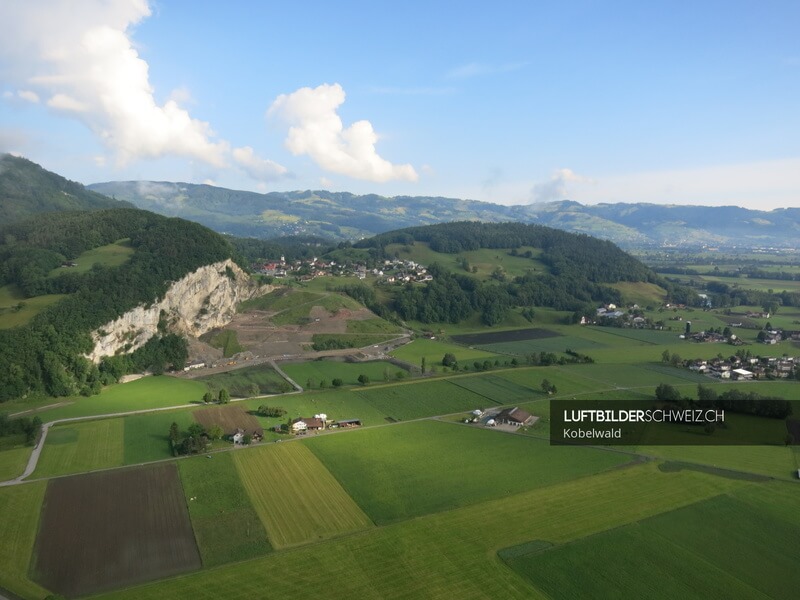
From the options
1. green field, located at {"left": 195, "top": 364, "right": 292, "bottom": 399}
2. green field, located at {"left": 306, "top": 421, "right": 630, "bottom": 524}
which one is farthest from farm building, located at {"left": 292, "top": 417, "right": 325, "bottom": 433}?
green field, located at {"left": 195, "top": 364, "right": 292, "bottom": 399}

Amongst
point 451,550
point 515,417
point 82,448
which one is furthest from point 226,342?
point 451,550

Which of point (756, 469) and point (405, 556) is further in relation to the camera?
point (756, 469)

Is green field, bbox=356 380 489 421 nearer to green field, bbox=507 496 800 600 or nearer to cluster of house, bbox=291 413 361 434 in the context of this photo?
cluster of house, bbox=291 413 361 434

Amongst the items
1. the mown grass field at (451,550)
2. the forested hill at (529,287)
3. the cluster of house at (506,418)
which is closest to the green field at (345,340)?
the forested hill at (529,287)

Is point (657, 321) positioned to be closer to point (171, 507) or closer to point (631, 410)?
point (631, 410)

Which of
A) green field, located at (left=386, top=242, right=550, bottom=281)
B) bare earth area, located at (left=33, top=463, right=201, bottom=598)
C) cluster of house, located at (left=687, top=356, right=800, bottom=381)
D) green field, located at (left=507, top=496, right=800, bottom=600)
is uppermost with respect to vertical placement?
green field, located at (left=386, top=242, right=550, bottom=281)

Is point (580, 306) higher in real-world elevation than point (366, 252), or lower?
lower

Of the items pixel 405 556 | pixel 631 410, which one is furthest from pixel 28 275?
pixel 631 410
